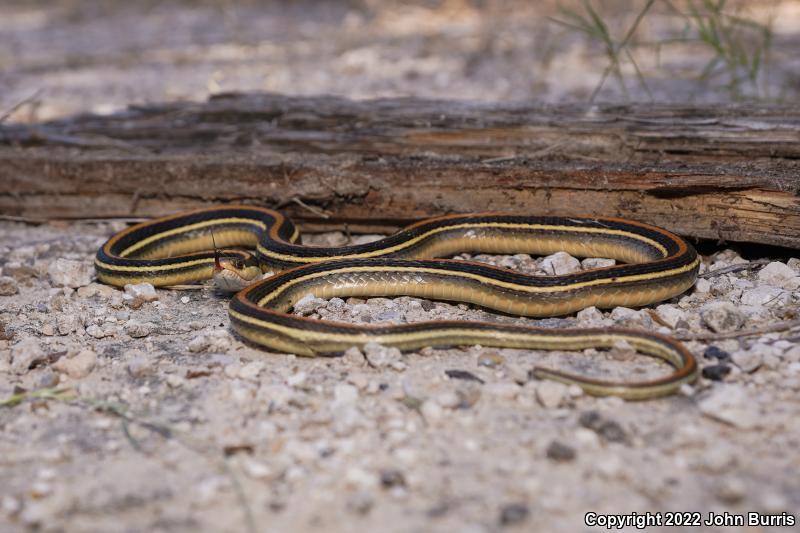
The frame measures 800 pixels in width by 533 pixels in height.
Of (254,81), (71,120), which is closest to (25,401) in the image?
(71,120)

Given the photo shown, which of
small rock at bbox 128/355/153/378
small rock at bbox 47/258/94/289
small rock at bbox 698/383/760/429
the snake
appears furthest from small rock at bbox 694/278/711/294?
small rock at bbox 47/258/94/289

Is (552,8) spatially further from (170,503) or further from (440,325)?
(170,503)

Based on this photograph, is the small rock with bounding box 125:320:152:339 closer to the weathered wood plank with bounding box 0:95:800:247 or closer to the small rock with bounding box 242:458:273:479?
the small rock with bounding box 242:458:273:479

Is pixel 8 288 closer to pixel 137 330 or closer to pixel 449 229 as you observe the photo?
pixel 137 330

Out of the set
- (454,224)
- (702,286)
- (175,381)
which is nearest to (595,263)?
(702,286)

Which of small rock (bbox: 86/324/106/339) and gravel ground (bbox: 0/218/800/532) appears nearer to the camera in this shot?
gravel ground (bbox: 0/218/800/532)

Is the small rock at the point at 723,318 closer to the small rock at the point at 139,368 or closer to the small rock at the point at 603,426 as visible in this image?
the small rock at the point at 603,426

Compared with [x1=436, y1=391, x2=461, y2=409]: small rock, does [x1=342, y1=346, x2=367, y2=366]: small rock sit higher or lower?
higher
